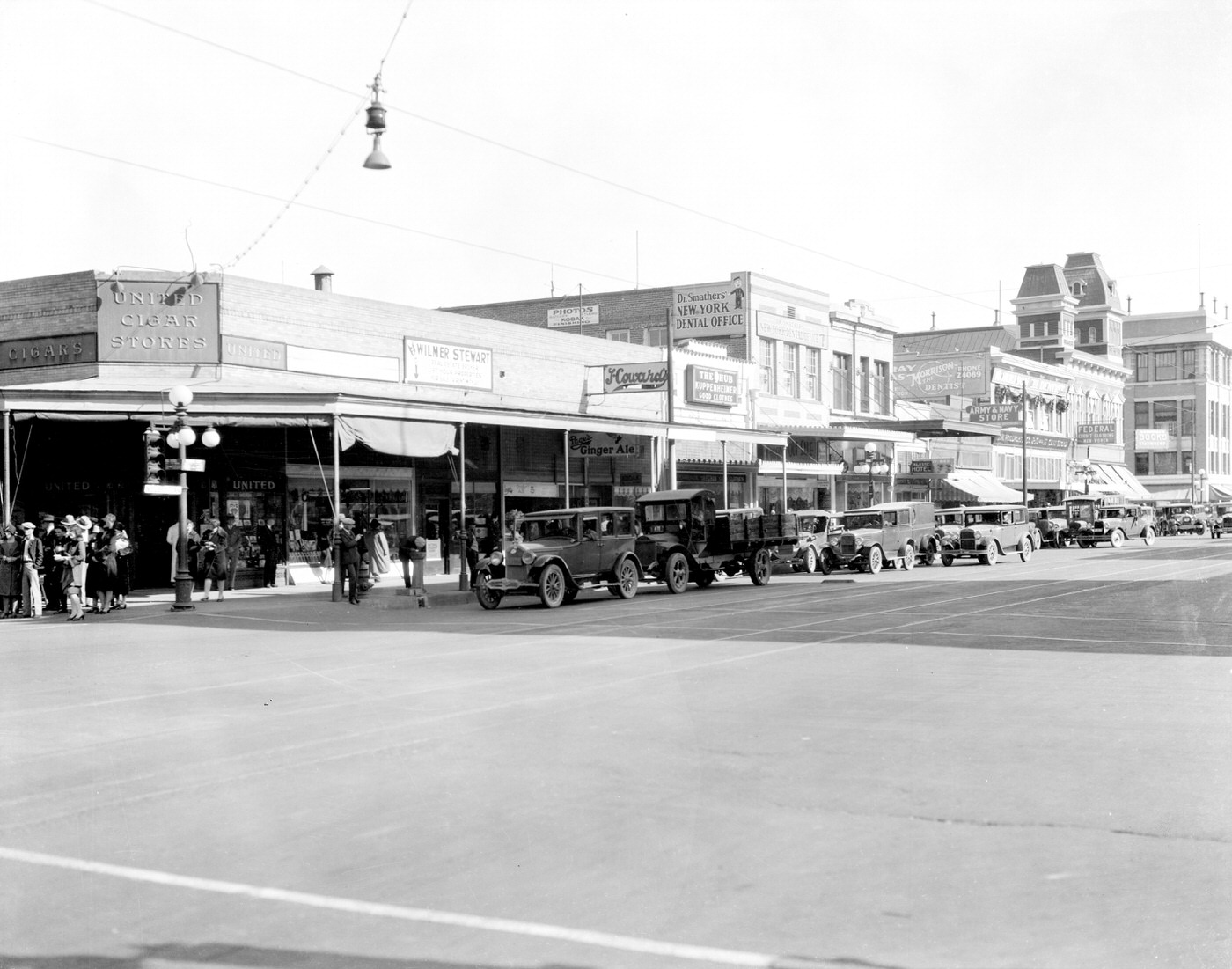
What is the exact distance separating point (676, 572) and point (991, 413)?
45.3 metres

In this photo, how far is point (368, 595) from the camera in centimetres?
2480

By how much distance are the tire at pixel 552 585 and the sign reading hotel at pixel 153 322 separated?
29.3 feet

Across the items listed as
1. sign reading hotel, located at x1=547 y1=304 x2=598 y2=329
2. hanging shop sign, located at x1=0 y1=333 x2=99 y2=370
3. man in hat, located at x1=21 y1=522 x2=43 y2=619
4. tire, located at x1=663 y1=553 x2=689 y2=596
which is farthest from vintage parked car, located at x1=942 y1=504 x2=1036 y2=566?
man in hat, located at x1=21 y1=522 x2=43 y2=619

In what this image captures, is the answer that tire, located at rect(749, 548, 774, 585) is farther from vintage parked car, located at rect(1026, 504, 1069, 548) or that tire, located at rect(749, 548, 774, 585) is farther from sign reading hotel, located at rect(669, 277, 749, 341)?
Answer: vintage parked car, located at rect(1026, 504, 1069, 548)

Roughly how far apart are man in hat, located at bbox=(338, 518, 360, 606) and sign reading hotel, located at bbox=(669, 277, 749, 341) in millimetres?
23848

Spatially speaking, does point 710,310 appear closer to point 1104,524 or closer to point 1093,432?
point 1104,524

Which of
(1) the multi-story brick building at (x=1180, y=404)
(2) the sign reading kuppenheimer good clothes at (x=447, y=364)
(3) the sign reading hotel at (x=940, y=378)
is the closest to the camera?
(2) the sign reading kuppenheimer good clothes at (x=447, y=364)

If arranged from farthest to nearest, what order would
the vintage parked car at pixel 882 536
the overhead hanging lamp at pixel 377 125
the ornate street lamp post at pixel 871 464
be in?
the ornate street lamp post at pixel 871 464 → the vintage parked car at pixel 882 536 → the overhead hanging lamp at pixel 377 125

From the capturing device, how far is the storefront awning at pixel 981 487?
61.6 metres

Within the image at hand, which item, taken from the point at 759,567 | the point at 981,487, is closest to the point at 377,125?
the point at 759,567

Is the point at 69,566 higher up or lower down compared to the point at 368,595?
higher up

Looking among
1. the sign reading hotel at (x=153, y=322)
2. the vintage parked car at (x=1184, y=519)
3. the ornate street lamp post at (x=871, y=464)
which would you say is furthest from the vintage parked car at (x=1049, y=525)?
the sign reading hotel at (x=153, y=322)

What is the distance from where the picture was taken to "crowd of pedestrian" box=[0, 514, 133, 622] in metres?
21.3

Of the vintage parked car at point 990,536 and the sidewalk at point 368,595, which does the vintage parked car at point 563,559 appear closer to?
the sidewalk at point 368,595
